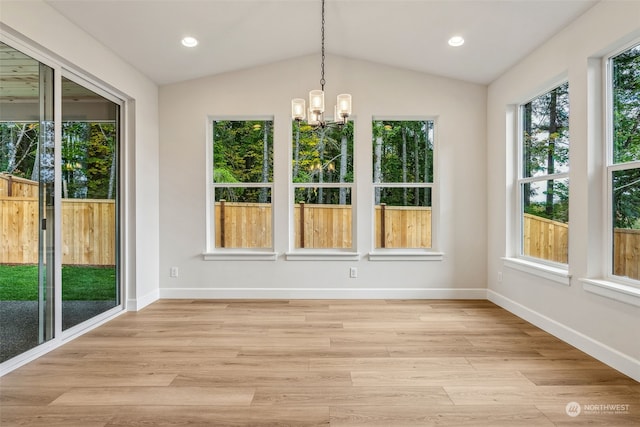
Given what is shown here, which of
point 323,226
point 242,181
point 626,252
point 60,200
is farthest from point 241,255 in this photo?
point 626,252

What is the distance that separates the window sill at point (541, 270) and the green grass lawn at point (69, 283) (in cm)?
423

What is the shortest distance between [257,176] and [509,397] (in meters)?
3.47

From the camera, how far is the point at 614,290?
2.52 meters

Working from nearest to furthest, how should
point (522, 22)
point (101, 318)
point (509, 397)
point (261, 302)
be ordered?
point (509, 397), point (522, 22), point (101, 318), point (261, 302)

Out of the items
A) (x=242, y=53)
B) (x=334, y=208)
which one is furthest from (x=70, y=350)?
(x=242, y=53)

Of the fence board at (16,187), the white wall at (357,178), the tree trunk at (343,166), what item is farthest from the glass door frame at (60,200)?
the tree trunk at (343,166)

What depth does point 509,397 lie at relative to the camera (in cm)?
213

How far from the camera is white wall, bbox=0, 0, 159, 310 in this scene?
Result: 2862 mm

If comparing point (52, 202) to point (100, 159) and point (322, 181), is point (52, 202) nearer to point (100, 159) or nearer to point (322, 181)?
point (100, 159)

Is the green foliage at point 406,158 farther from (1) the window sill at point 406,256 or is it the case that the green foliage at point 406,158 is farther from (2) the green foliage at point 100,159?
(2) the green foliage at point 100,159

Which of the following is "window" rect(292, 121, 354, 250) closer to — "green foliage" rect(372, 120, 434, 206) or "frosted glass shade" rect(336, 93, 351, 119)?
"green foliage" rect(372, 120, 434, 206)

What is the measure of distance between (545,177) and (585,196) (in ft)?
2.38

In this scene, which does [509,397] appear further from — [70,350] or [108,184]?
[108,184]

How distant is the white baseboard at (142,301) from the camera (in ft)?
13.1
